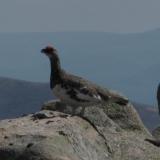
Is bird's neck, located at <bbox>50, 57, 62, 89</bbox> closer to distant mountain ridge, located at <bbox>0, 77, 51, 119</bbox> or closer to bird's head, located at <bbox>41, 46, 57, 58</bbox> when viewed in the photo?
bird's head, located at <bbox>41, 46, 57, 58</bbox>

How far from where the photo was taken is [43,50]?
17.4 metres

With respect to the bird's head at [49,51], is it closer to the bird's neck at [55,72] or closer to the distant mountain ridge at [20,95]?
the bird's neck at [55,72]

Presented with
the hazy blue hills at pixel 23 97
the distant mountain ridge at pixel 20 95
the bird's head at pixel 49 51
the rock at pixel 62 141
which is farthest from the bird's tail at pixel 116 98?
the distant mountain ridge at pixel 20 95

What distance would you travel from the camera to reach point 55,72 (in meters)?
17.2

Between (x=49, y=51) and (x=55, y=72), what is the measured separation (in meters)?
0.67

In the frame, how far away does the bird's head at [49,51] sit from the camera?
17413 millimetres

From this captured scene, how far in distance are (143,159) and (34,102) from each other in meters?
171

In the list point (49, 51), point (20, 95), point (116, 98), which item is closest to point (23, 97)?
point (20, 95)

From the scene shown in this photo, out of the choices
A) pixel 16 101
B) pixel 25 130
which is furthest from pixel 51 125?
pixel 16 101

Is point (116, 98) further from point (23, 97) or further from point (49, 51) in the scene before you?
point (23, 97)

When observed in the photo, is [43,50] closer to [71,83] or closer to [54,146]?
[71,83]

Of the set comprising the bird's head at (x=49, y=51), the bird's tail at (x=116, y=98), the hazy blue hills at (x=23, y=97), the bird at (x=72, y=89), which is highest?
the bird's head at (x=49, y=51)

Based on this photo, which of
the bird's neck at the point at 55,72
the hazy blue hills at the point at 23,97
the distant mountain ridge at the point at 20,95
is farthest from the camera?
the distant mountain ridge at the point at 20,95

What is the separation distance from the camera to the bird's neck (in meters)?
16.7
